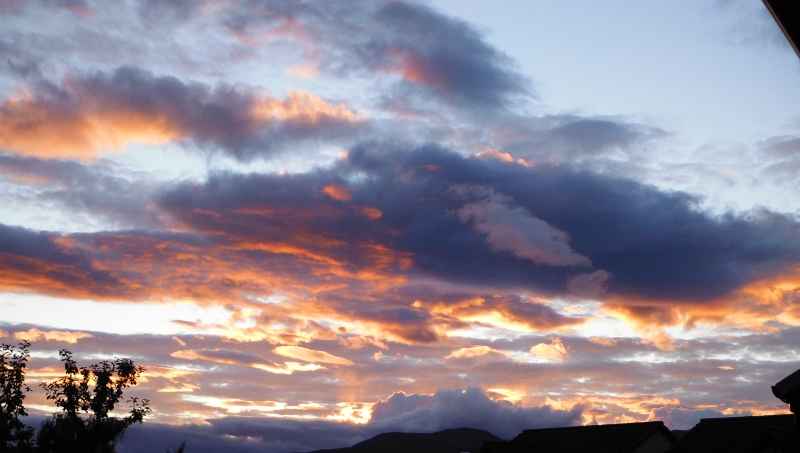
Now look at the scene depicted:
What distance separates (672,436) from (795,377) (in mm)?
43410

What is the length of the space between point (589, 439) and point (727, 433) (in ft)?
35.9

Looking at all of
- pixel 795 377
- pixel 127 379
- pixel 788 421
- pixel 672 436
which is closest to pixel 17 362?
pixel 127 379

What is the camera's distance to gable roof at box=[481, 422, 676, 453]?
160 feet

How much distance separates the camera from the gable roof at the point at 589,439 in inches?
1921

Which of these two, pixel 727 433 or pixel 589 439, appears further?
pixel 589 439

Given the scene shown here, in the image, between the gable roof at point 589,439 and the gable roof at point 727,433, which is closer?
the gable roof at point 727,433

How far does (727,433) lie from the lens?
1689 inches

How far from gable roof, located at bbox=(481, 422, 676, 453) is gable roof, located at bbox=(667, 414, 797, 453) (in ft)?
15.3

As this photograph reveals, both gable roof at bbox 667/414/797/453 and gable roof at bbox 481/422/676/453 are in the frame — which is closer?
gable roof at bbox 667/414/797/453

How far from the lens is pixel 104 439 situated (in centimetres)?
5003

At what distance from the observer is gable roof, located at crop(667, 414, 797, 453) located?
4075 centimetres

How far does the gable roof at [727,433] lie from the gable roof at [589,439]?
4.66m

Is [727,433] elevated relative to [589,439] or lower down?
elevated

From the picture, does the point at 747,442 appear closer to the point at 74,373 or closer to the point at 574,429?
the point at 574,429
